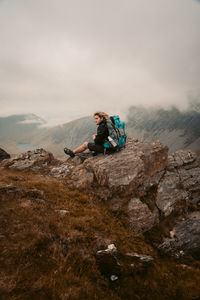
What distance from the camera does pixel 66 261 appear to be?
16.2ft

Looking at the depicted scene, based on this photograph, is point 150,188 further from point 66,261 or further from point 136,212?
point 66,261

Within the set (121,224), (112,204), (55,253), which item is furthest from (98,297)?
(112,204)

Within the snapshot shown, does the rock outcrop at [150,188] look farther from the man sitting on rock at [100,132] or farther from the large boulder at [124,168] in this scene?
the man sitting on rock at [100,132]

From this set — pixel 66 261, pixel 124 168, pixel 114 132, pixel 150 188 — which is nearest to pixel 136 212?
pixel 150 188

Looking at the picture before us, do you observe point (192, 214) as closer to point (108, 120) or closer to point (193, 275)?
point (193, 275)

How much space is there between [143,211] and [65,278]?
5.84 meters

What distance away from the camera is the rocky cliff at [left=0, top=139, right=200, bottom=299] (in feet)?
16.8

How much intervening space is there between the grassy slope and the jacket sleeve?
6.20m

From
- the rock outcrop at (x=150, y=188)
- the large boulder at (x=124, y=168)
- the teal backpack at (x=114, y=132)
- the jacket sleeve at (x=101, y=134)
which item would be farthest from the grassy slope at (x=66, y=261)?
the jacket sleeve at (x=101, y=134)

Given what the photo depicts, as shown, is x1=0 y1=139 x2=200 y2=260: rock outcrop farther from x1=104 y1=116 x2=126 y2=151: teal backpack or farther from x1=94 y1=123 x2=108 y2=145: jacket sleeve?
x1=94 y1=123 x2=108 y2=145: jacket sleeve

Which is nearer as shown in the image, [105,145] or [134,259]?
[134,259]

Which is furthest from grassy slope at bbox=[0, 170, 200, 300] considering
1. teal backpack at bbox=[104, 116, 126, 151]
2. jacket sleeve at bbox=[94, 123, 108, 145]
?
jacket sleeve at bbox=[94, 123, 108, 145]

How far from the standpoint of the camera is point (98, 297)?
4.21 meters

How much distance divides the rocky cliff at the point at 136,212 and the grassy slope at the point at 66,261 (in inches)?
1.7
